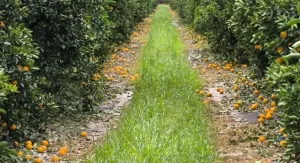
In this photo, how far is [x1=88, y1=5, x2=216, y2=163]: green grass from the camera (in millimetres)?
4293

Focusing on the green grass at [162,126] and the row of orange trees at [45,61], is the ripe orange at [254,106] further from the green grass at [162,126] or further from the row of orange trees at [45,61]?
the row of orange trees at [45,61]

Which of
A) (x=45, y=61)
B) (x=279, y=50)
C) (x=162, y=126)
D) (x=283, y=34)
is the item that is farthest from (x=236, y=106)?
(x=45, y=61)

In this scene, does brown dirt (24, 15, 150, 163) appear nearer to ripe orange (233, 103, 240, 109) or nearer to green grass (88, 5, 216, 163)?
green grass (88, 5, 216, 163)

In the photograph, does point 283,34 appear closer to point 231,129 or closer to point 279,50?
point 279,50

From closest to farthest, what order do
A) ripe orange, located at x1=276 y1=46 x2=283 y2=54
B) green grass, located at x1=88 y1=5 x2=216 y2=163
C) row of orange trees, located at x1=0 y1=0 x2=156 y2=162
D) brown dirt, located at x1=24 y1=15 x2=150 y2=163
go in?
row of orange trees, located at x1=0 y1=0 x2=156 y2=162 < green grass, located at x1=88 y1=5 x2=216 y2=163 < ripe orange, located at x1=276 y1=46 x2=283 y2=54 < brown dirt, located at x1=24 y1=15 x2=150 y2=163

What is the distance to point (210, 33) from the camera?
10852 mm

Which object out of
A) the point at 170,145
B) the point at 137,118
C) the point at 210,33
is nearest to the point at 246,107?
the point at 137,118

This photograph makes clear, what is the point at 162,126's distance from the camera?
17.0 ft

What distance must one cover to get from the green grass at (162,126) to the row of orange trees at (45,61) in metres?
0.75

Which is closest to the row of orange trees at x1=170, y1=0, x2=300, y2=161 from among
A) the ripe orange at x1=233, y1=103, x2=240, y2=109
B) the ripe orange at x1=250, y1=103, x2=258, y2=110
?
the ripe orange at x1=250, y1=103, x2=258, y2=110

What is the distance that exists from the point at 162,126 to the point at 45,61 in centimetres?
161

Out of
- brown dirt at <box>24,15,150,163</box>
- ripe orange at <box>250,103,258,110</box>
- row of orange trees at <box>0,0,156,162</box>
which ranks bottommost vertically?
brown dirt at <box>24,15,150,163</box>

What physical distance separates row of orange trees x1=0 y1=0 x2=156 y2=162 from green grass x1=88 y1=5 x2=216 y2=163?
75 centimetres

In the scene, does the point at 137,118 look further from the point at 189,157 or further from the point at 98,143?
the point at 189,157
